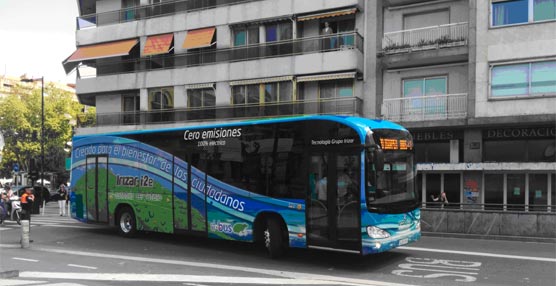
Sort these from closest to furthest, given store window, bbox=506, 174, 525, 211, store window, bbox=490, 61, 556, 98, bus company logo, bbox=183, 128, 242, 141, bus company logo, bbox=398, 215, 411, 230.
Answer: bus company logo, bbox=398, 215, 411, 230 → bus company logo, bbox=183, 128, 242, 141 → store window, bbox=490, 61, 556, 98 → store window, bbox=506, 174, 525, 211

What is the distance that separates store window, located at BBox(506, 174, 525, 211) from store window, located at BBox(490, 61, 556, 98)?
3682mm

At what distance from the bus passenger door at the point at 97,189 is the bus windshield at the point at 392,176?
A: 30.2ft

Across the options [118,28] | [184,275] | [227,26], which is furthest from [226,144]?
[118,28]

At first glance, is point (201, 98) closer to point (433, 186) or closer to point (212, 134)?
point (433, 186)

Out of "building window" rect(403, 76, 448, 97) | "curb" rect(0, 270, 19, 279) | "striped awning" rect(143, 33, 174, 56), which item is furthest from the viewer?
"striped awning" rect(143, 33, 174, 56)

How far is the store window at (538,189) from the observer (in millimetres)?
20906

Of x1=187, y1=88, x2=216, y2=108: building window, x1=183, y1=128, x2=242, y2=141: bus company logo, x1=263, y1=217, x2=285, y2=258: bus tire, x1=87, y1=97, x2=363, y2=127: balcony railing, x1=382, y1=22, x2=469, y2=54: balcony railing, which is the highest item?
x1=382, y1=22, x2=469, y2=54: balcony railing

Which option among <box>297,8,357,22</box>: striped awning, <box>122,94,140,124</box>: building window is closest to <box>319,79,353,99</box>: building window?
<box>297,8,357,22</box>: striped awning

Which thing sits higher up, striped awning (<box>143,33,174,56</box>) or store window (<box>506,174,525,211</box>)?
striped awning (<box>143,33,174,56</box>)

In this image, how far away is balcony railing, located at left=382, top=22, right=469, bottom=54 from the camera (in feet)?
73.4

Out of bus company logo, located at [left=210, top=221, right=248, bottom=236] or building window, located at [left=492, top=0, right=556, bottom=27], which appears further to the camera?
building window, located at [left=492, top=0, right=556, bottom=27]

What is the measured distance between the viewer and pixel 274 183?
1111 centimetres

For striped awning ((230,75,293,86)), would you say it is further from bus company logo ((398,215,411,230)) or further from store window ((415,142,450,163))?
bus company logo ((398,215,411,230))

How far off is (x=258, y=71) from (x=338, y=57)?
4837 mm
